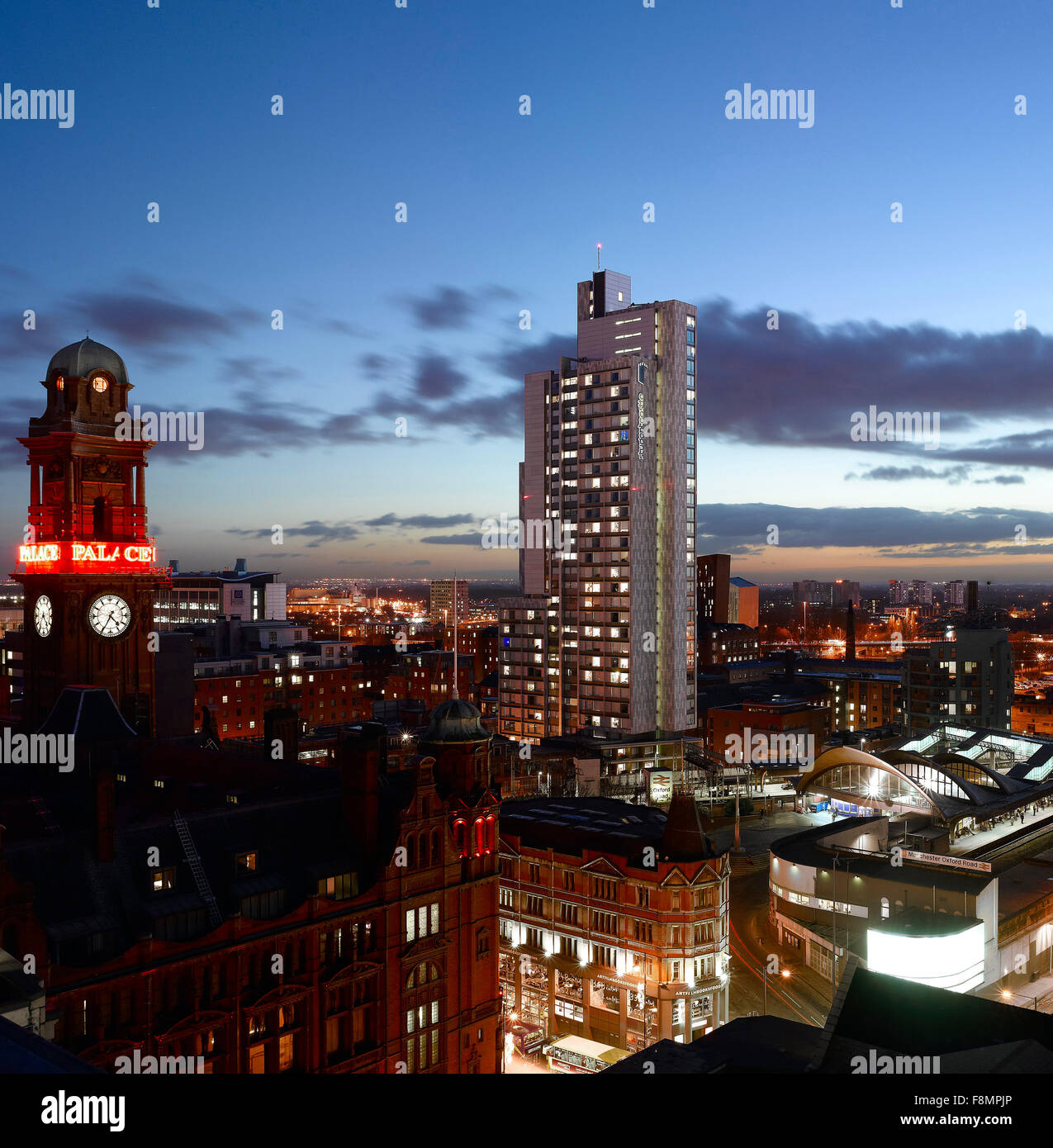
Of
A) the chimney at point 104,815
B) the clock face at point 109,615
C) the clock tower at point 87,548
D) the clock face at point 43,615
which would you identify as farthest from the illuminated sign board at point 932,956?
the clock face at point 43,615

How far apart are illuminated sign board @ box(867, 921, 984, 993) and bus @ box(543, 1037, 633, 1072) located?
1925cm

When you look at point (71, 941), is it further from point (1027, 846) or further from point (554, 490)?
point (554, 490)

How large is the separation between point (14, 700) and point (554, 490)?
9613 centimetres

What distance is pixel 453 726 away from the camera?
56.5 metres

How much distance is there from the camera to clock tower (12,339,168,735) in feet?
225

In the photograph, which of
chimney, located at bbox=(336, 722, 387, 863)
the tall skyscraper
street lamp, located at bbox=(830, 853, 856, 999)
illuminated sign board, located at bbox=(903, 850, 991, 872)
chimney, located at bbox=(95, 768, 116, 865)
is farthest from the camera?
the tall skyscraper

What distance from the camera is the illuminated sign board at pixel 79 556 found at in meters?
68.2

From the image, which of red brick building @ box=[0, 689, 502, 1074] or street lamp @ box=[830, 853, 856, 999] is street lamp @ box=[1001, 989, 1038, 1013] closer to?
street lamp @ box=[830, 853, 856, 999]

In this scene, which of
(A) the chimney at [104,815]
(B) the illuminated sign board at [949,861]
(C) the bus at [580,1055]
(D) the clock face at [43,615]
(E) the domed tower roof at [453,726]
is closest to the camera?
(A) the chimney at [104,815]

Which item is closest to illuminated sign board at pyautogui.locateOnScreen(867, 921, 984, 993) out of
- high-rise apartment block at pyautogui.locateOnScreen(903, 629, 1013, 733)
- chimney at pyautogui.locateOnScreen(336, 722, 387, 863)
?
chimney at pyautogui.locateOnScreen(336, 722, 387, 863)

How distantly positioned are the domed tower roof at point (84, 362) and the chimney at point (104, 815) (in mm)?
37176

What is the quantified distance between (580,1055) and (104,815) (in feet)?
117

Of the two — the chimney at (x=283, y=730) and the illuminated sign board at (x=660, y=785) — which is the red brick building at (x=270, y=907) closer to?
the chimney at (x=283, y=730)

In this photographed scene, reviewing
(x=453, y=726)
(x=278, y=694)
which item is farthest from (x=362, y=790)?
(x=278, y=694)
